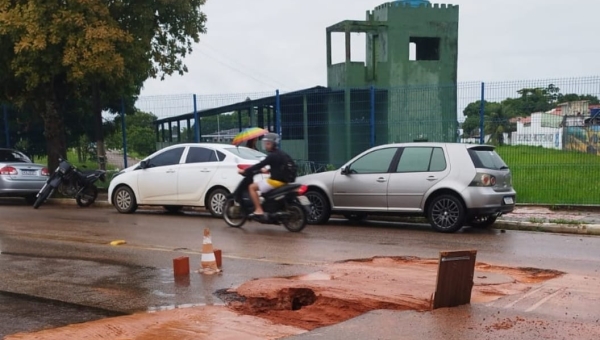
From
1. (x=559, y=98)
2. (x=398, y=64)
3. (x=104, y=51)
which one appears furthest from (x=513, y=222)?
(x=398, y=64)

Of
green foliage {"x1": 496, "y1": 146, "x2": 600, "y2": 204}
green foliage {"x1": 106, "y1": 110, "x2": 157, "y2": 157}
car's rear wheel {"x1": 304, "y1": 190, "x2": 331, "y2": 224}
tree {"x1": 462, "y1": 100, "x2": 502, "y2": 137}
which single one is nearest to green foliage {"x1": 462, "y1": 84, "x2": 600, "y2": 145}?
tree {"x1": 462, "y1": 100, "x2": 502, "y2": 137}

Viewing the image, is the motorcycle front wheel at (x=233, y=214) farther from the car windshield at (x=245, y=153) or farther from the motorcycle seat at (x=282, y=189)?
the car windshield at (x=245, y=153)

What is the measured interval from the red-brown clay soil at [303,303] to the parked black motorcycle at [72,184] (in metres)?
10.8

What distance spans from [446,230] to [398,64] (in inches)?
799

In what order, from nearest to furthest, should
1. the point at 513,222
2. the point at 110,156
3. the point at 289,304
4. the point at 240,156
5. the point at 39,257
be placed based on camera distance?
the point at 289,304 → the point at 39,257 → the point at 513,222 → the point at 240,156 → the point at 110,156

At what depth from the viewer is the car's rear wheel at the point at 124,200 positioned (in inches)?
592

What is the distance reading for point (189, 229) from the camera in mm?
12086

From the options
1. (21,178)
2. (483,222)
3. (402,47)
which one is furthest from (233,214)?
(402,47)

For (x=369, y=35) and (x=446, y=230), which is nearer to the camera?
(x=446, y=230)

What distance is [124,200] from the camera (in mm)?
15156

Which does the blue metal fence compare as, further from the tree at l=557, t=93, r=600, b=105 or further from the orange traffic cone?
the orange traffic cone

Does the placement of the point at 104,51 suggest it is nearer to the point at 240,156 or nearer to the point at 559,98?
the point at 240,156

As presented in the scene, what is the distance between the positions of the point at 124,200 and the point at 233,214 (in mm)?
4092

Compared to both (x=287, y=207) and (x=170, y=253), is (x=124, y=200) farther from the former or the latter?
(x=170, y=253)
